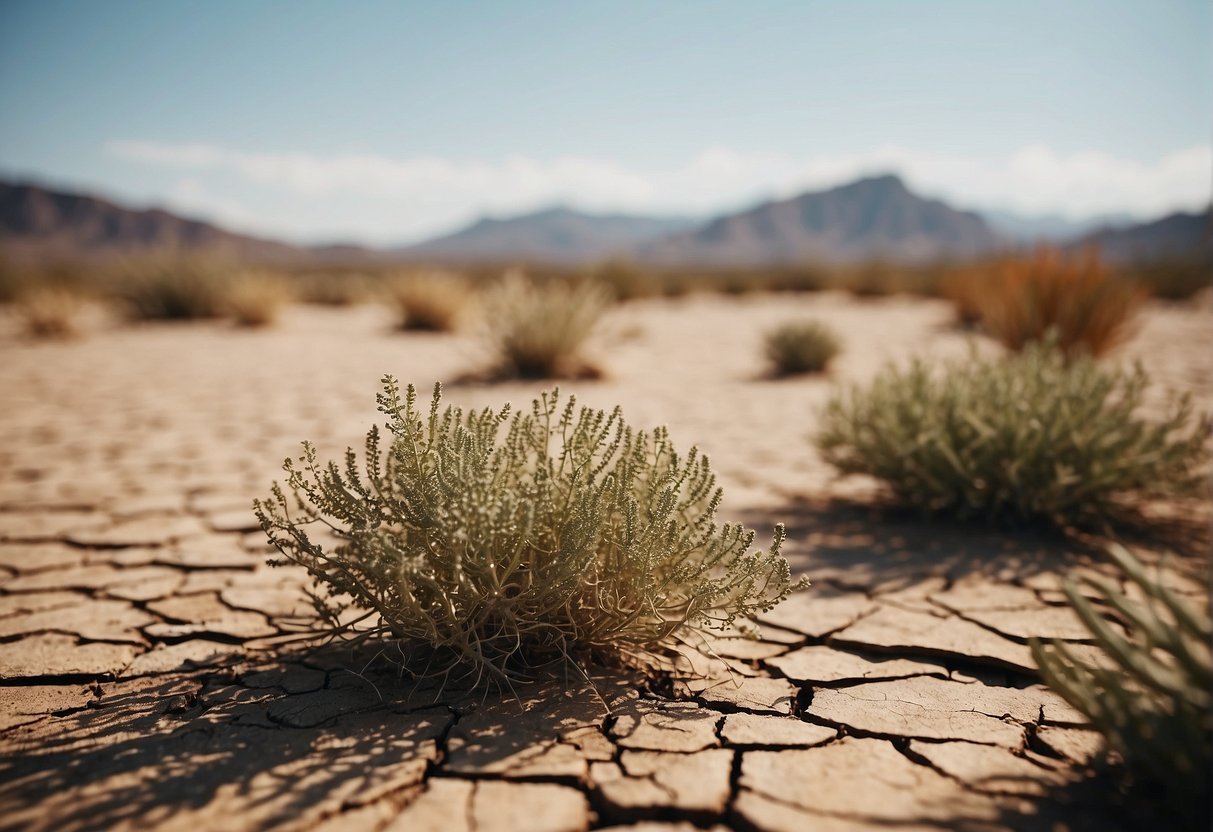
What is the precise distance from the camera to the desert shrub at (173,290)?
1119cm

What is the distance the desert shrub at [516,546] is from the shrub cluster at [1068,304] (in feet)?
18.5

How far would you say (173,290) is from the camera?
37.1ft

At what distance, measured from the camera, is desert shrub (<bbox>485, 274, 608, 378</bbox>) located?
6.91 m

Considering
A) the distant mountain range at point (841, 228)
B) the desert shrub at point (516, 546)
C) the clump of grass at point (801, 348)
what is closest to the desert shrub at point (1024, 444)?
the desert shrub at point (516, 546)

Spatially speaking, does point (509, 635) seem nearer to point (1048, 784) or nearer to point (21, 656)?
point (1048, 784)

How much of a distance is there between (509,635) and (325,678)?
1.78ft

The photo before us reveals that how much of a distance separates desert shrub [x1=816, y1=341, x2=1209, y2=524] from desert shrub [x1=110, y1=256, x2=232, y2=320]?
10.9 metres

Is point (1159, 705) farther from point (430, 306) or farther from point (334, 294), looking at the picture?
point (334, 294)

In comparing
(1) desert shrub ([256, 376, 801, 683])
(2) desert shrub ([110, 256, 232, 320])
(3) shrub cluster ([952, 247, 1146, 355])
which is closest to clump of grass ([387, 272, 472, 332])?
(2) desert shrub ([110, 256, 232, 320])

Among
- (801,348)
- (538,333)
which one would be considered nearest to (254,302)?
(538,333)

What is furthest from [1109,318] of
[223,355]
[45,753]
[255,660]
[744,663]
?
[223,355]

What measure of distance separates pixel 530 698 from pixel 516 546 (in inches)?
15.3

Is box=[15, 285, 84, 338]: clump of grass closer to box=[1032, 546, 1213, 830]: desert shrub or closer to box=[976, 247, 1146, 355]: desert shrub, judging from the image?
box=[976, 247, 1146, 355]: desert shrub

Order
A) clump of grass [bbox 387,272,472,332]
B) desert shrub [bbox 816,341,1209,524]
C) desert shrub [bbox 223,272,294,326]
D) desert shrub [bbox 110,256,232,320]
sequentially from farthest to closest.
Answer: desert shrub [bbox 110,256,232,320], clump of grass [bbox 387,272,472,332], desert shrub [bbox 223,272,294,326], desert shrub [bbox 816,341,1209,524]
